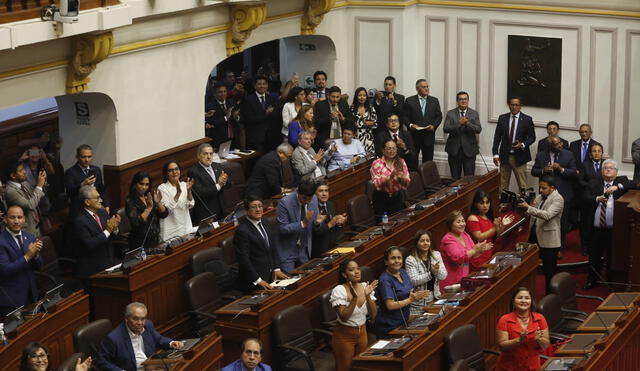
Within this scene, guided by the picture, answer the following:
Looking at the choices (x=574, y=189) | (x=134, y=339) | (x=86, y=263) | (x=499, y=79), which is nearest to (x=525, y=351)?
(x=134, y=339)

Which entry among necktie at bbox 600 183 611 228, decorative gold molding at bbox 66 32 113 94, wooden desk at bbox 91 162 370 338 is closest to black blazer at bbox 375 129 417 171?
necktie at bbox 600 183 611 228

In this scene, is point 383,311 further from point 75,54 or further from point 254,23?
point 254,23

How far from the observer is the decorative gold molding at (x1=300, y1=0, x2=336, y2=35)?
13797 millimetres

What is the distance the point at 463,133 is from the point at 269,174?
3437 millimetres

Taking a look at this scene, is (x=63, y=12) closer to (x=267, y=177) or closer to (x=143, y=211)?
(x=143, y=211)

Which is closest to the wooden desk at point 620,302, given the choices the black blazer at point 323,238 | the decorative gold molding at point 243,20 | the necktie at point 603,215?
the necktie at point 603,215

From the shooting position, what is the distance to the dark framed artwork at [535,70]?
1375cm

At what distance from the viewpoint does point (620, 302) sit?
364 inches

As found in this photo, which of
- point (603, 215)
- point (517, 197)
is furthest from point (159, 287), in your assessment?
point (603, 215)

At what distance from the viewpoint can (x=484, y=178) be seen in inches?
488

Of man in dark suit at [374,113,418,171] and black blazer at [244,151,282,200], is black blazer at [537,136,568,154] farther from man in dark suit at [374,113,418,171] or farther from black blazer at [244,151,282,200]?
black blazer at [244,151,282,200]

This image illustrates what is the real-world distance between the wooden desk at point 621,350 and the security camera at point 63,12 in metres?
4.90

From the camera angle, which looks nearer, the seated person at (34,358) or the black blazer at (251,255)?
the seated person at (34,358)

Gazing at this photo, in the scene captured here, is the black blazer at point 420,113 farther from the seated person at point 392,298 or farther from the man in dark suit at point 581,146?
the seated person at point 392,298
